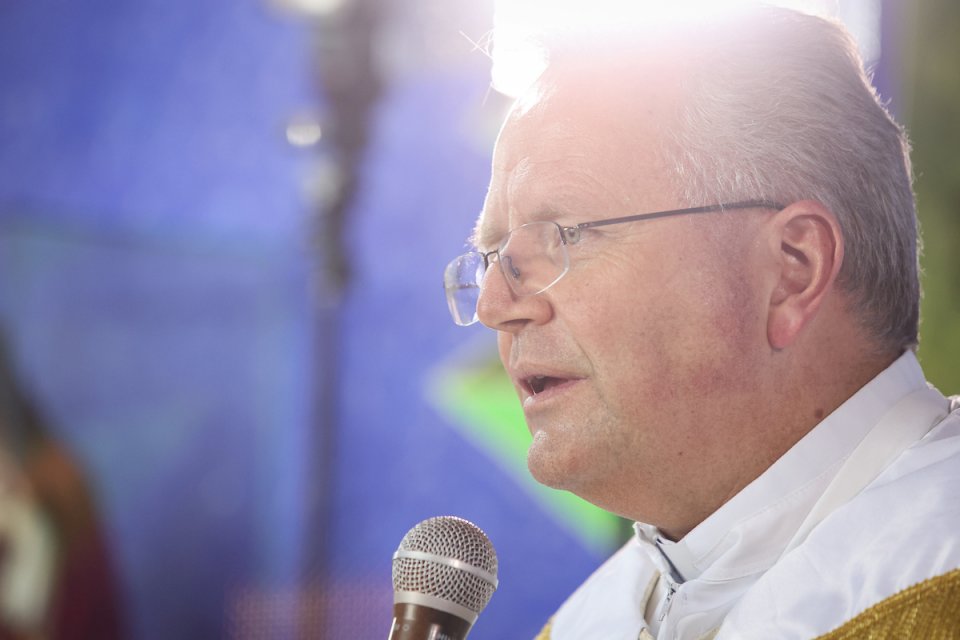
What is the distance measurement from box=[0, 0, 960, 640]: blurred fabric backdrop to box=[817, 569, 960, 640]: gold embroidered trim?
277cm

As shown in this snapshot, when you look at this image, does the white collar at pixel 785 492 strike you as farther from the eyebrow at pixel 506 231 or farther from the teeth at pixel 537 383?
the eyebrow at pixel 506 231

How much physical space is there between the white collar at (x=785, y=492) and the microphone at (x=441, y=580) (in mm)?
364

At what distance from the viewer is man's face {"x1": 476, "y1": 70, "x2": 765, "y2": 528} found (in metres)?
1.52

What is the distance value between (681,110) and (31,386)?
3.41m

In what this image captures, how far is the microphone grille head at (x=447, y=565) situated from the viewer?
1434mm

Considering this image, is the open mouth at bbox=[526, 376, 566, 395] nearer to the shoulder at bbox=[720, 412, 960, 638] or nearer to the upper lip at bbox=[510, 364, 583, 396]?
the upper lip at bbox=[510, 364, 583, 396]

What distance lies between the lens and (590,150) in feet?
5.35

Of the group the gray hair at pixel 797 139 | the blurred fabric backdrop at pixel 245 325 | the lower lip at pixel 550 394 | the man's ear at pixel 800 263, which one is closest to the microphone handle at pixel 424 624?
the lower lip at pixel 550 394

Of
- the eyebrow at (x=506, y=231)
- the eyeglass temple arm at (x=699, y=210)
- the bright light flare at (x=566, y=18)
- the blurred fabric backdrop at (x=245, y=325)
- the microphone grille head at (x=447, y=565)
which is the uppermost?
the bright light flare at (x=566, y=18)

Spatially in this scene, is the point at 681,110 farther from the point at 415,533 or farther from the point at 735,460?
the point at 415,533

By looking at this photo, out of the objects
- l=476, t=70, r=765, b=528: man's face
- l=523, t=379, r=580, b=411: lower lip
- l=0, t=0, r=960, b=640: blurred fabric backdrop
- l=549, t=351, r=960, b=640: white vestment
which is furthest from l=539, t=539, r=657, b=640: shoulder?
l=0, t=0, r=960, b=640: blurred fabric backdrop

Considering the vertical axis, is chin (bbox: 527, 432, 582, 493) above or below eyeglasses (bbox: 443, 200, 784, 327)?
below

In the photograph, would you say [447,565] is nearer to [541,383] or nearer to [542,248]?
[541,383]

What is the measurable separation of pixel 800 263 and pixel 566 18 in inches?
27.6
